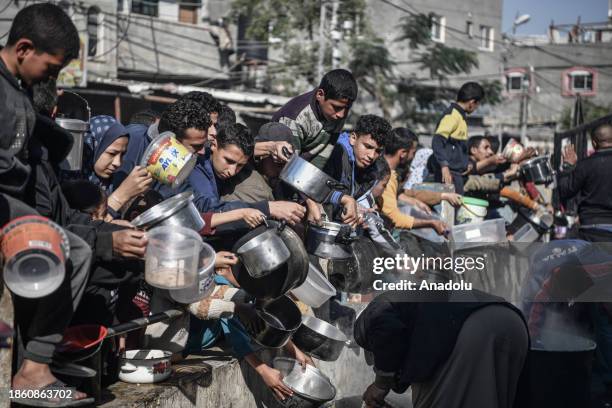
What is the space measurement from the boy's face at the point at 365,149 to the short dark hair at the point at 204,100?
135 centimetres

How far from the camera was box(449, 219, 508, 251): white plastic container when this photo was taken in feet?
25.9

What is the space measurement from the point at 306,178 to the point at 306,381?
1361 mm

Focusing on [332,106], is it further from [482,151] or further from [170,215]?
[482,151]

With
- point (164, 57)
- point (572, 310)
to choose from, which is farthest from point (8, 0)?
point (164, 57)

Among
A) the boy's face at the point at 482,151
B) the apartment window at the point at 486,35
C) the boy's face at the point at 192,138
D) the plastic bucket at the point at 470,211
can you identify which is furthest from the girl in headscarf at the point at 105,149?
the apartment window at the point at 486,35

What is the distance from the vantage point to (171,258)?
346 centimetres

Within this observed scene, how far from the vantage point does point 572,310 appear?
550cm

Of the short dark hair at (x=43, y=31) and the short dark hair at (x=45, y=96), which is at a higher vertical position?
the short dark hair at (x=43, y=31)

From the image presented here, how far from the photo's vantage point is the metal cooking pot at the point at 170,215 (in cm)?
371

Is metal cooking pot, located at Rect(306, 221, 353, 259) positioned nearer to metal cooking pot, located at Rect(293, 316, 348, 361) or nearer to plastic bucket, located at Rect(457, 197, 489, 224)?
metal cooking pot, located at Rect(293, 316, 348, 361)

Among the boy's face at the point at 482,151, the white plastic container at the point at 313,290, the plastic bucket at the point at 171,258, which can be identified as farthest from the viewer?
the boy's face at the point at 482,151

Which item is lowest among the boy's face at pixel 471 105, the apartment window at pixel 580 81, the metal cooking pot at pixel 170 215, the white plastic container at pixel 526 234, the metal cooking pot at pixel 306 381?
the metal cooking pot at pixel 306 381

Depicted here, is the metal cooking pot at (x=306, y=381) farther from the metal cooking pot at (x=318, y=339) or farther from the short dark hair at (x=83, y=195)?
the short dark hair at (x=83, y=195)

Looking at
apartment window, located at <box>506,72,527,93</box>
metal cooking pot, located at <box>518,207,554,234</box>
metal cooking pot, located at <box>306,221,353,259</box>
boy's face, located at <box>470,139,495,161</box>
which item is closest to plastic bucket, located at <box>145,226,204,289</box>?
metal cooking pot, located at <box>306,221,353,259</box>
